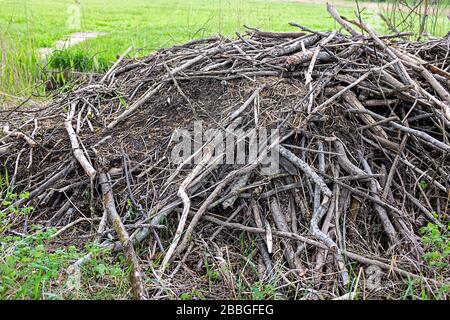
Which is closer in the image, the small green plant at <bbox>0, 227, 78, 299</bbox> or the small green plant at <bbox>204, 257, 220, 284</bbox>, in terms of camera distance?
the small green plant at <bbox>0, 227, 78, 299</bbox>

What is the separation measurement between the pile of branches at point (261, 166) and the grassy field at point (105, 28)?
1.09m

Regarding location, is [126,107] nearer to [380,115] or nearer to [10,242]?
[10,242]

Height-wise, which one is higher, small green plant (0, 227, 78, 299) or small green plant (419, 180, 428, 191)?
small green plant (419, 180, 428, 191)

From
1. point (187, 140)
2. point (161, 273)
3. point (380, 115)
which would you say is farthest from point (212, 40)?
point (161, 273)

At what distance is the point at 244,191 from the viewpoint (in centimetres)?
271

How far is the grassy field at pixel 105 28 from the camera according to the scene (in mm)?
5188

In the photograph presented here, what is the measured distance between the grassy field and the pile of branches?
3.57 ft

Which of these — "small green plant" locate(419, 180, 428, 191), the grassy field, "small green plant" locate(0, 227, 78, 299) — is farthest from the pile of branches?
the grassy field

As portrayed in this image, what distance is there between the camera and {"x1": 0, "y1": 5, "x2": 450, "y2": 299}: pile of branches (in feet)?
8.20

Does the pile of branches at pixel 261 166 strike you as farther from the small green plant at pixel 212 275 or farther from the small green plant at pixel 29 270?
the small green plant at pixel 29 270

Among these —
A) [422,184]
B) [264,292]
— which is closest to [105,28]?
[422,184]

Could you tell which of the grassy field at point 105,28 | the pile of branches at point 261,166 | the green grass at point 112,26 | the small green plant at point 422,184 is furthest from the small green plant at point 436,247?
the green grass at point 112,26

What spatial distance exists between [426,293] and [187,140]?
57.4 inches

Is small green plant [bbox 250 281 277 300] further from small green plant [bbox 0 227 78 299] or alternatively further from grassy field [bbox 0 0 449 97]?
grassy field [bbox 0 0 449 97]
